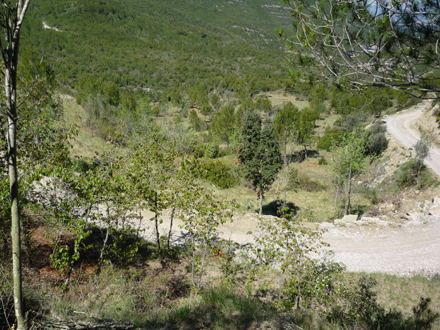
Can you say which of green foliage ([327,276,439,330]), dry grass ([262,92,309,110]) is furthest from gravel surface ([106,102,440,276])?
dry grass ([262,92,309,110])

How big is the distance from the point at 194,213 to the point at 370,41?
243 inches

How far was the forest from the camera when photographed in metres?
5.08

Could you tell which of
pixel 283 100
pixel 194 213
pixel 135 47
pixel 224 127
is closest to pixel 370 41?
pixel 194 213

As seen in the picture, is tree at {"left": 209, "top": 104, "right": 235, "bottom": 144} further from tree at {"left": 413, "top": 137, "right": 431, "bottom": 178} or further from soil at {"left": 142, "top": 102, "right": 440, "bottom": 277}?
soil at {"left": 142, "top": 102, "right": 440, "bottom": 277}

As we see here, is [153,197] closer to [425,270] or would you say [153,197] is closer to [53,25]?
[425,270]

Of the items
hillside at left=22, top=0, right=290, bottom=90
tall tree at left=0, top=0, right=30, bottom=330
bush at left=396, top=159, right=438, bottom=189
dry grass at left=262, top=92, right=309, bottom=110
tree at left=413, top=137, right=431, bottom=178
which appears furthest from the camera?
hillside at left=22, top=0, right=290, bottom=90

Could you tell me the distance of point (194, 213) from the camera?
7.79m

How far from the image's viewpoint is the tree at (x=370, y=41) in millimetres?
3916

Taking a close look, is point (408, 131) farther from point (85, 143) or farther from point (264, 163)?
point (85, 143)

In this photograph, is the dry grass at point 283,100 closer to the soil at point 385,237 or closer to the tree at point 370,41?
the soil at point 385,237

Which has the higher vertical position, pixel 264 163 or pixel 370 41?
pixel 370 41

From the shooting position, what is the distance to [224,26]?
193 m

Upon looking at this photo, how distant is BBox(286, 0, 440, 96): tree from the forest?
0.29m

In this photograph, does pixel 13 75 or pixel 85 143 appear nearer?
pixel 13 75
